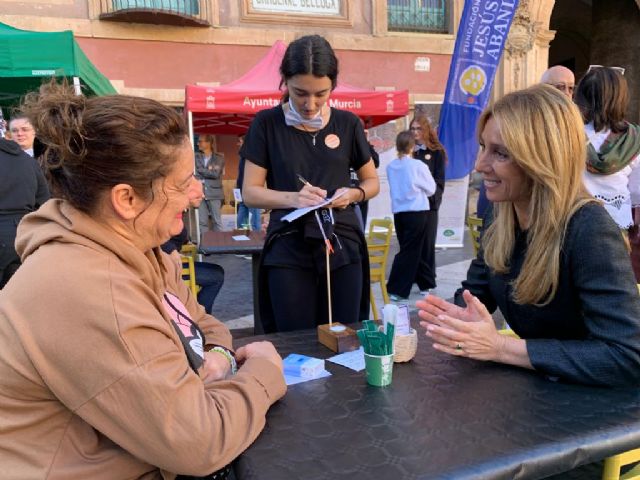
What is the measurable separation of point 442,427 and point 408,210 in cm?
464

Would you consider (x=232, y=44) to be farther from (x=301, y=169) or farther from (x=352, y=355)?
(x=352, y=355)

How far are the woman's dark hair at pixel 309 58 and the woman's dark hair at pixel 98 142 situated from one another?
122 cm

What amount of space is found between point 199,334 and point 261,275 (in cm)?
93

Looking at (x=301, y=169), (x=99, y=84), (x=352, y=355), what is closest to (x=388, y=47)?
(x=99, y=84)

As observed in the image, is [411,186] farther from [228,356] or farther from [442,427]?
[442,427]

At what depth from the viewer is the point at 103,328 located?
945 millimetres

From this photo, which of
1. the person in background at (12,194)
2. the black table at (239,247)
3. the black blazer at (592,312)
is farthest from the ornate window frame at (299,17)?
the black blazer at (592,312)

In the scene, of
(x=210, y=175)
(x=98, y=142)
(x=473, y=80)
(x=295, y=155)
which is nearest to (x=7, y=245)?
(x=295, y=155)

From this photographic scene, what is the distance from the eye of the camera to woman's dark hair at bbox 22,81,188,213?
1025mm

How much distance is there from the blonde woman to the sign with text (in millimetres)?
10312

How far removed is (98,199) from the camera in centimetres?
109

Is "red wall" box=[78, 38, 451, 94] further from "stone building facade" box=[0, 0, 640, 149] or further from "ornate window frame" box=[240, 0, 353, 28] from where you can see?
"ornate window frame" box=[240, 0, 353, 28]

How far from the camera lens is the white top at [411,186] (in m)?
5.59

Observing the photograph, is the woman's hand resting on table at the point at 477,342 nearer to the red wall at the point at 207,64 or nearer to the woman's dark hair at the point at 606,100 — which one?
the woman's dark hair at the point at 606,100
